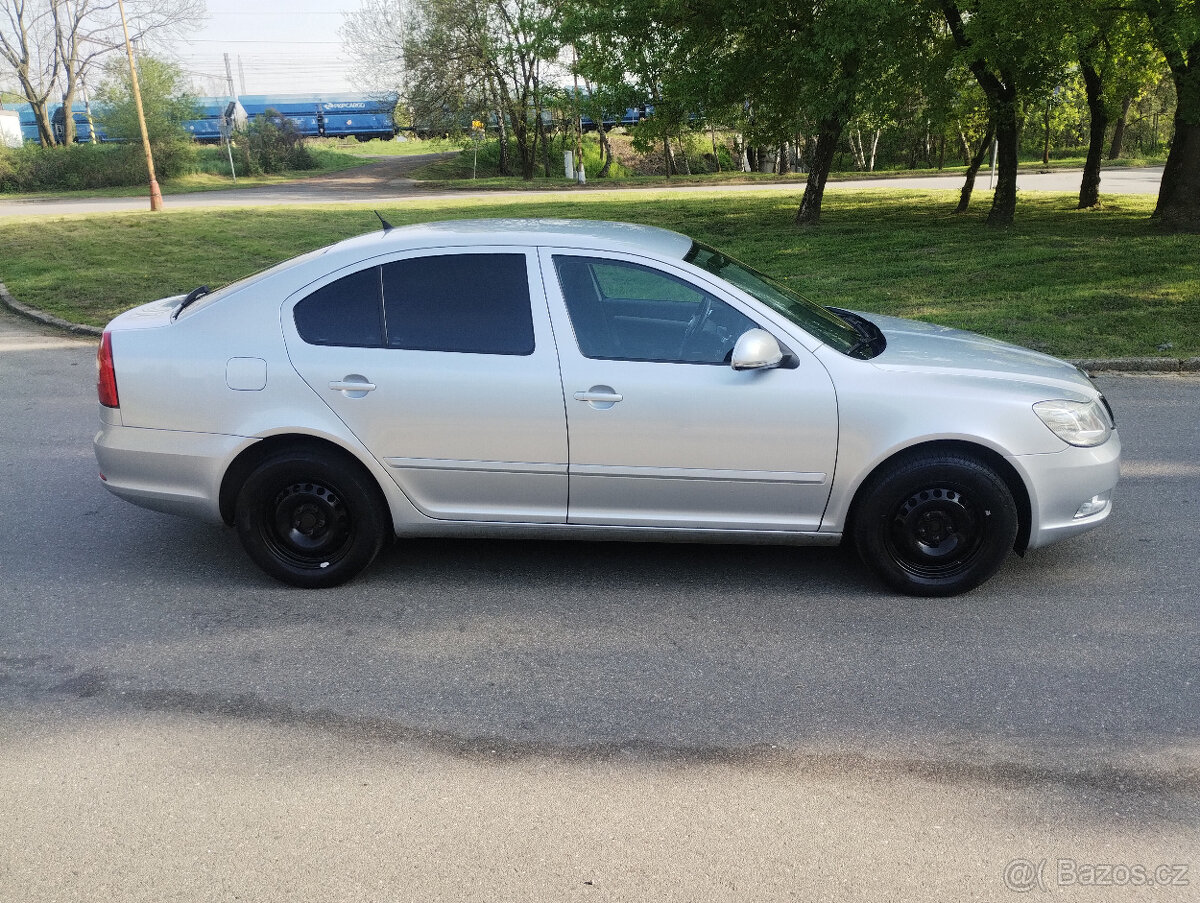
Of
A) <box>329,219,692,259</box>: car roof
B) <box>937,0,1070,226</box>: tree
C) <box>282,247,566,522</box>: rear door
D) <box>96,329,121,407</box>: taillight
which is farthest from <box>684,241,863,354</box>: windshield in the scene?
<box>937,0,1070,226</box>: tree

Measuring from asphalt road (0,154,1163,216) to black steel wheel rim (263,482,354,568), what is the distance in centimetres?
2284

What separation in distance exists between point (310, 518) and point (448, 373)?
97 centimetres

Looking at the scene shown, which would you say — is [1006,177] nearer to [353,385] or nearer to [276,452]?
[353,385]

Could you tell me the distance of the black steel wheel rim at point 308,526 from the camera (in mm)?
4859

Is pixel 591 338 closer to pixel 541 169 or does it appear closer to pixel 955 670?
pixel 955 670

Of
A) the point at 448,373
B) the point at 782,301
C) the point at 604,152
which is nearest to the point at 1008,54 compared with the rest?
the point at 782,301

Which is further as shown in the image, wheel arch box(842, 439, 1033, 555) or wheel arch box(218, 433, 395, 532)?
wheel arch box(218, 433, 395, 532)

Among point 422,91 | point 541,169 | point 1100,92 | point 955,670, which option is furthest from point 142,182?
point 955,670

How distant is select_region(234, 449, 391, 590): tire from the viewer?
189 inches

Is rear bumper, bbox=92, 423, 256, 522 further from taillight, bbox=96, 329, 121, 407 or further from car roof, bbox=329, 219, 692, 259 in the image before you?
car roof, bbox=329, 219, 692, 259

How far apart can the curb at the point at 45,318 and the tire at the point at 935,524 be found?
9.14 metres

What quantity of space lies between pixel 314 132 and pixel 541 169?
18.7 m

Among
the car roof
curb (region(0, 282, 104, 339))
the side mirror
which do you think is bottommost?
curb (region(0, 282, 104, 339))

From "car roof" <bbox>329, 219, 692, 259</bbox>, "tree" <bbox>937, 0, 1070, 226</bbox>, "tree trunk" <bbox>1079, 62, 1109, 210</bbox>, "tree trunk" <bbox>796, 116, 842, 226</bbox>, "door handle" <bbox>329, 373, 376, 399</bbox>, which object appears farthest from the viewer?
"tree trunk" <bbox>1079, 62, 1109, 210</bbox>
